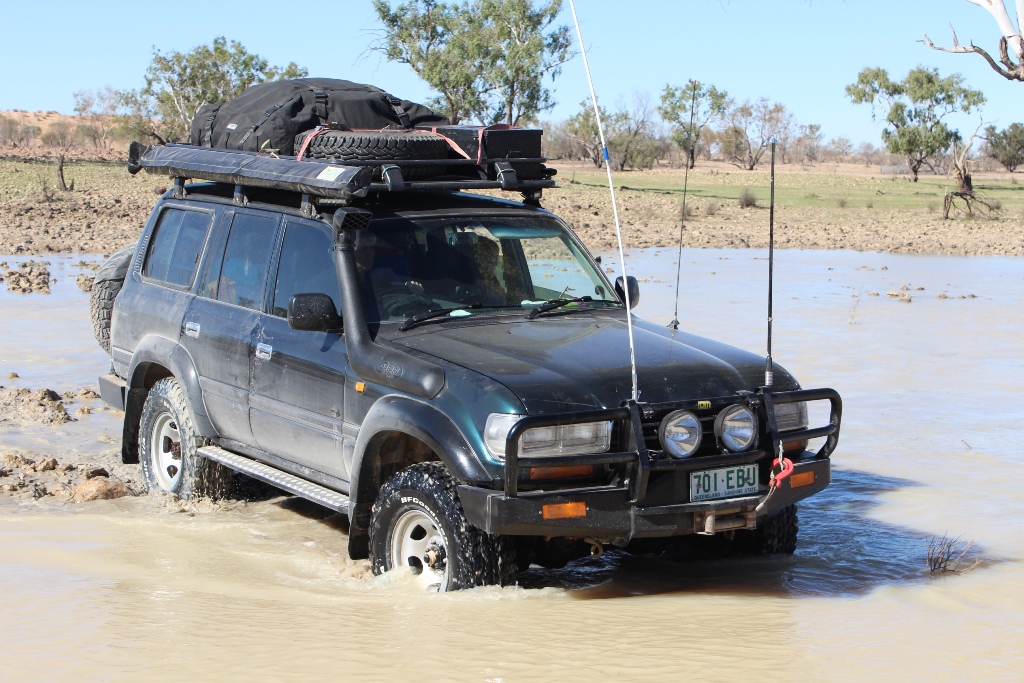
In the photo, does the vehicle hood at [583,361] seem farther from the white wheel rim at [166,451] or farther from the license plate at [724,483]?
the white wheel rim at [166,451]

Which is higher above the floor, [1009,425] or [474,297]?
[474,297]

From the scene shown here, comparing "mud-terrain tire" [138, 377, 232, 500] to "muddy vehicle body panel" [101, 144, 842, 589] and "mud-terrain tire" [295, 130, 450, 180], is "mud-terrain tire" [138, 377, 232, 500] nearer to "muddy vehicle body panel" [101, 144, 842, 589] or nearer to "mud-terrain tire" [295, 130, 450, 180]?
"muddy vehicle body panel" [101, 144, 842, 589]

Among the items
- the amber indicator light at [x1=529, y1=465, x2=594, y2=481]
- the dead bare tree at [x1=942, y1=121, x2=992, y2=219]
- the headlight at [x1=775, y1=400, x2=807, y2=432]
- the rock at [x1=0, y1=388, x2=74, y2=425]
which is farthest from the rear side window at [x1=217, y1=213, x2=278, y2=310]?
the dead bare tree at [x1=942, y1=121, x2=992, y2=219]

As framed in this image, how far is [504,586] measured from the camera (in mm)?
5113

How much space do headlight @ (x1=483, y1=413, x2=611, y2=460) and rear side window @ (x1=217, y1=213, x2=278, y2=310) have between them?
203 centimetres

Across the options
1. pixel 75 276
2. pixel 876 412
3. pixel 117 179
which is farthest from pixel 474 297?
pixel 117 179

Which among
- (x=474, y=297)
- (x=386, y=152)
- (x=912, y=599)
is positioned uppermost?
(x=386, y=152)

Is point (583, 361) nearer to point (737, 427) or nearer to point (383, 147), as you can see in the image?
point (737, 427)

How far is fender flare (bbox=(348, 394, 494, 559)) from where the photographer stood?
4938 mm

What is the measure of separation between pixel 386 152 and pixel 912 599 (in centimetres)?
329

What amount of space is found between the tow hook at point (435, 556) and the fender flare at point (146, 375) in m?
2.11

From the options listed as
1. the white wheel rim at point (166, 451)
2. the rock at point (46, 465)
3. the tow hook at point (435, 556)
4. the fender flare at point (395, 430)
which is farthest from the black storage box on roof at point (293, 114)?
the tow hook at point (435, 556)

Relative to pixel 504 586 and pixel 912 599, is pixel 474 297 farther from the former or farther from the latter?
pixel 912 599

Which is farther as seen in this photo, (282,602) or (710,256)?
(710,256)
